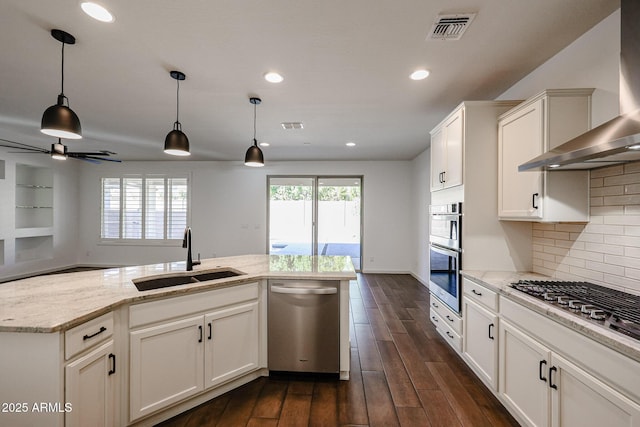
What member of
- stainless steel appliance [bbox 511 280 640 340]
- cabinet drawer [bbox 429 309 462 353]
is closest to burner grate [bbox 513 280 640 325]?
stainless steel appliance [bbox 511 280 640 340]

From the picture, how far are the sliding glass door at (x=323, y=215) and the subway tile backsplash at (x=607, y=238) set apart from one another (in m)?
4.32

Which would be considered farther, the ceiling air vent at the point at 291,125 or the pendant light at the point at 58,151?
the ceiling air vent at the point at 291,125

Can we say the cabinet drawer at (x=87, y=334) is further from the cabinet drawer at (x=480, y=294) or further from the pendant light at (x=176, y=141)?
the cabinet drawer at (x=480, y=294)

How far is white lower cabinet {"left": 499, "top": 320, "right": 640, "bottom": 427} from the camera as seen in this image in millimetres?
1143

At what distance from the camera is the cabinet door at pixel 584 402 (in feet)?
3.58

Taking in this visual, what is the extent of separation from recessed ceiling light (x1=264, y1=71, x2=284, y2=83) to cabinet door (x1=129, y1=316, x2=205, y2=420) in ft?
6.88

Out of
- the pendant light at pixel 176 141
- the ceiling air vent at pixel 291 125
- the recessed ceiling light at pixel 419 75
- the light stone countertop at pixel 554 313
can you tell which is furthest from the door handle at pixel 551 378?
the ceiling air vent at pixel 291 125

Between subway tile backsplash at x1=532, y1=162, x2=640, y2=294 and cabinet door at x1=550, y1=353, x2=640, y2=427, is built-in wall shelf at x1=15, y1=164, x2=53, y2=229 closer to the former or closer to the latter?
cabinet door at x1=550, y1=353, x2=640, y2=427

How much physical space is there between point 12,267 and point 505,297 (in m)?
8.17

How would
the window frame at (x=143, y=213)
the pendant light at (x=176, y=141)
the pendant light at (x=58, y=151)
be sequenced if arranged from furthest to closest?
1. the window frame at (x=143, y=213)
2. the pendant light at (x=58, y=151)
3. the pendant light at (x=176, y=141)

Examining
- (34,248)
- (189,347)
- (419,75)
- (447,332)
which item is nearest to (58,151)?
(189,347)

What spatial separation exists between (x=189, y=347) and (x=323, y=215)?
4.68 meters

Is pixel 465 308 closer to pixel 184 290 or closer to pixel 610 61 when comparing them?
pixel 610 61

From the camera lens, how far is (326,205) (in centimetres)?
633
